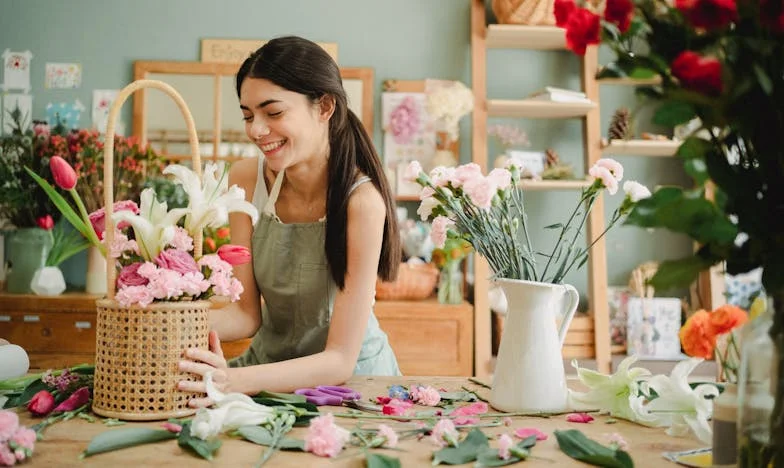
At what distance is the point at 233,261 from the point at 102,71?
2.88 metres

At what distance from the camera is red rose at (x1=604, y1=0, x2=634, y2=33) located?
2.18 feet

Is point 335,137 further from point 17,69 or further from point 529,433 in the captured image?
point 17,69

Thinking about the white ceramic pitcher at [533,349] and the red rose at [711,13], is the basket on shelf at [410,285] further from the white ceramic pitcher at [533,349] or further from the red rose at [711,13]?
the red rose at [711,13]

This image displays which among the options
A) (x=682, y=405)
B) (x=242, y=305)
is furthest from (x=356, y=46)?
(x=682, y=405)

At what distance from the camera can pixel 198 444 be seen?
2.86 ft

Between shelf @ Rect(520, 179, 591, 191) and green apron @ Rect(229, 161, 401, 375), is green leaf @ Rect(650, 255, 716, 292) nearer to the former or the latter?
green apron @ Rect(229, 161, 401, 375)

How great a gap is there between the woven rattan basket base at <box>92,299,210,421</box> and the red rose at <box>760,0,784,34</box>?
84 centimetres

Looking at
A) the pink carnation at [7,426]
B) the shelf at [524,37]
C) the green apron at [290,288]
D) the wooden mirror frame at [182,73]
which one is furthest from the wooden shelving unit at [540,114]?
the pink carnation at [7,426]

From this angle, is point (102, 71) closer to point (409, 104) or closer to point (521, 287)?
point (409, 104)

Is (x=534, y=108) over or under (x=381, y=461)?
over

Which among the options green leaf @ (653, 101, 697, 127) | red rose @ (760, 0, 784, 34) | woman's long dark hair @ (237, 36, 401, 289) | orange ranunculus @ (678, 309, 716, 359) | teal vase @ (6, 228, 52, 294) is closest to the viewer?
red rose @ (760, 0, 784, 34)

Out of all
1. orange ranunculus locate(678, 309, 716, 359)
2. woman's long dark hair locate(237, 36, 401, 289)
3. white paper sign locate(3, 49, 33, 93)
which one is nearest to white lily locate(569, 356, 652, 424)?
orange ranunculus locate(678, 309, 716, 359)

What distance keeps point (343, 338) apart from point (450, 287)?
5.87ft

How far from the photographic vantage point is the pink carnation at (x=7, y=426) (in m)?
0.84
